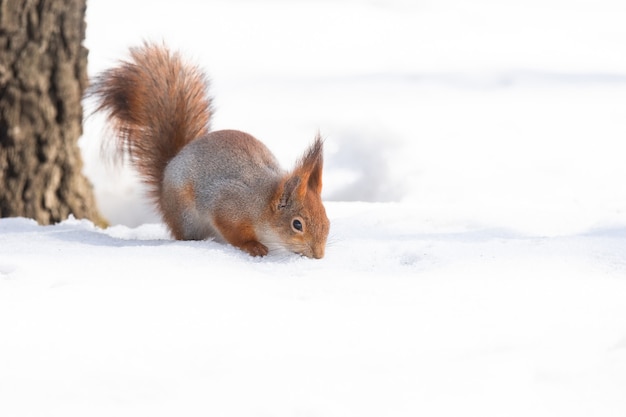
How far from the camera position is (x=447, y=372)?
1.61m

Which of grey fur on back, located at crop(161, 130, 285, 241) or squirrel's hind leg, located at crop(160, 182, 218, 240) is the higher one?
grey fur on back, located at crop(161, 130, 285, 241)

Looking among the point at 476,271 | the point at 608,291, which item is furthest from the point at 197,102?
the point at 608,291

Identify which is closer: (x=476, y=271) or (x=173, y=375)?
(x=173, y=375)

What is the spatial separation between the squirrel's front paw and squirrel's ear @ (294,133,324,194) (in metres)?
0.22

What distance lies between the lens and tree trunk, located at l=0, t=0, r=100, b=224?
345 centimetres

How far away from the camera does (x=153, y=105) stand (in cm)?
314

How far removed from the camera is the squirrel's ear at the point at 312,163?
262 cm

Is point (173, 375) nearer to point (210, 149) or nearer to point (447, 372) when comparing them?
point (447, 372)

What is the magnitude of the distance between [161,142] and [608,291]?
5.39ft

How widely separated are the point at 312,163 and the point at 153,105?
78cm

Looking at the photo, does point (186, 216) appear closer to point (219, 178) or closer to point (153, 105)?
point (219, 178)

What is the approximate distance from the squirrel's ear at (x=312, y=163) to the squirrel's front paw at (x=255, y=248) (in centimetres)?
22

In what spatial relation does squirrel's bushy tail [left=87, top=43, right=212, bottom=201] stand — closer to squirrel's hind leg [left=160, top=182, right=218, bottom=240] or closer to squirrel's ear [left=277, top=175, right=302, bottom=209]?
squirrel's hind leg [left=160, top=182, right=218, bottom=240]

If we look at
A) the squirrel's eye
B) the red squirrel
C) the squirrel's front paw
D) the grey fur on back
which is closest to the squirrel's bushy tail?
the red squirrel
